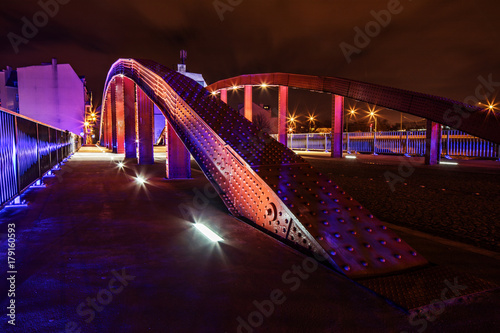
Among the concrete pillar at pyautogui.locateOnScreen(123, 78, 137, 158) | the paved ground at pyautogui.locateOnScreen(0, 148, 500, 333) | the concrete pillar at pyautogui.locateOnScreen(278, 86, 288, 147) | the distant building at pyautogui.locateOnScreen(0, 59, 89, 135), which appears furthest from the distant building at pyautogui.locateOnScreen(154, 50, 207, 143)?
the paved ground at pyautogui.locateOnScreen(0, 148, 500, 333)

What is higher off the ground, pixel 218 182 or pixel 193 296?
Result: pixel 218 182

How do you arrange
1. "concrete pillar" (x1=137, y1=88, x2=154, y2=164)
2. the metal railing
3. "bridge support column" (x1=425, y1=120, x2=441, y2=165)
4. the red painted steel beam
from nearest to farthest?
the red painted steel beam < "concrete pillar" (x1=137, y1=88, x2=154, y2=164) < "bridge support column" (x1=425, y1=120, x2=441, y2=165) < the metal railing

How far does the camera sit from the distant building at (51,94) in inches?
2092

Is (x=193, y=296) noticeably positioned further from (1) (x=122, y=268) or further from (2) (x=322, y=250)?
(2) (x=322, y=250)

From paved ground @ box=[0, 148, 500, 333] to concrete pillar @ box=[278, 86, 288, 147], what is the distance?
22.3 m

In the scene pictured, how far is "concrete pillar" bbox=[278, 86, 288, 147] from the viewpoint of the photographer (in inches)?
1037

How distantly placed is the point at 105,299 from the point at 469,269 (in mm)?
3350

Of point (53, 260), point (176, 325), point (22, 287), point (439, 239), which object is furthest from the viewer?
point (439, 239)

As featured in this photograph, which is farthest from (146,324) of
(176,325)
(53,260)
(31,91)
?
(31,91)

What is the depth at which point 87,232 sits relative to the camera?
4.21m

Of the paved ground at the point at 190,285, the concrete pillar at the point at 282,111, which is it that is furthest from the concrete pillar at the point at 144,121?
the concrete pillar at the point at 282,111

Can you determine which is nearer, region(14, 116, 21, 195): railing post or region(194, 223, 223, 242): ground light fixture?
region(194, 223, 223, 242): ground light fixture

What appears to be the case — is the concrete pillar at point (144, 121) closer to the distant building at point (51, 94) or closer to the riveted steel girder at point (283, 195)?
the riveted steel girder at point (283, 195)

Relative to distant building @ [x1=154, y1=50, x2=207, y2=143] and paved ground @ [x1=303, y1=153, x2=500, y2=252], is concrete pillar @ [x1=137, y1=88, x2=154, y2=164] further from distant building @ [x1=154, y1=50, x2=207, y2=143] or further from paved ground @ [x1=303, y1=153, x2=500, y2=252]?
distant building @ [x1=154, y1=50, x2=207, y2=143]
